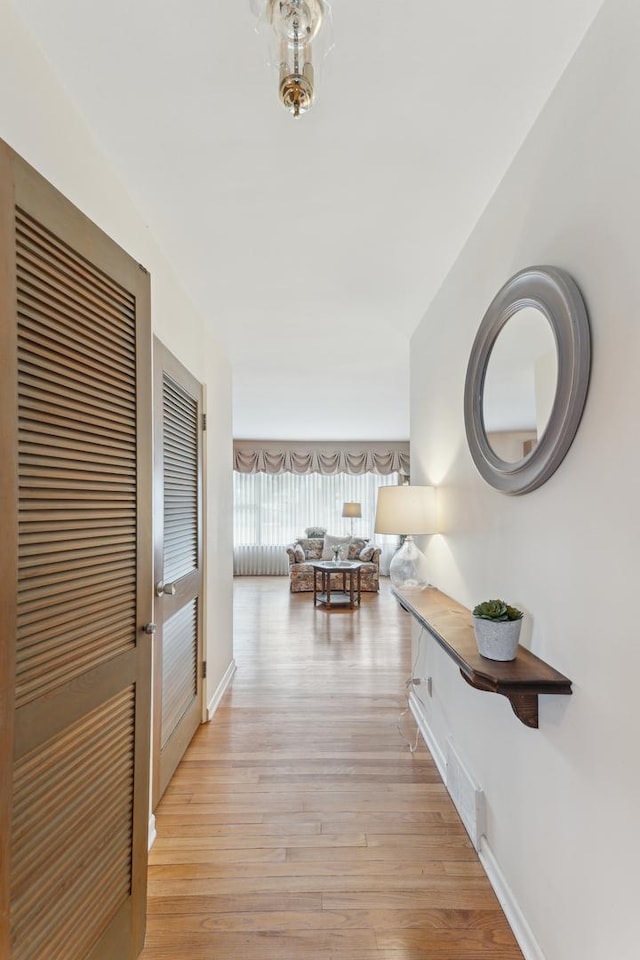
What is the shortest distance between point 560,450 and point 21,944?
1.57 meters

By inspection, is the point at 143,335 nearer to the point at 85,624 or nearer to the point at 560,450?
the point at 85,624

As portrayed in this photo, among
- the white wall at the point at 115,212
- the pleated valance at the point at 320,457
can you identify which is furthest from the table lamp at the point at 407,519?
the pleated valance at the point at 320,457

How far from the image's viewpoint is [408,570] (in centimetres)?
253

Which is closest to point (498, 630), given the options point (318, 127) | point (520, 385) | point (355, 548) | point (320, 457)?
point (520, 385)

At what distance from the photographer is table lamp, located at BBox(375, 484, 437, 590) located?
2.37 m

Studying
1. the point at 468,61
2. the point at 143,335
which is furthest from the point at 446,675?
the point at 468,61

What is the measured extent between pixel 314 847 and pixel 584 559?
1.57m

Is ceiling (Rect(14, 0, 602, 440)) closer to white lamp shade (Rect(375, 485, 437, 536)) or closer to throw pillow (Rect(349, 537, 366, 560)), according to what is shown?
white lamp shade (Rect(375, 485, 437, 536))

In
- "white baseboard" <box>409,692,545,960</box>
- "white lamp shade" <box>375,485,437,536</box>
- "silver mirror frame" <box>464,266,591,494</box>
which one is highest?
"silver mirror frame" <box>464,266,591,494</box>

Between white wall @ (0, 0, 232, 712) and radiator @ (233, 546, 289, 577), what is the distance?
5.38m

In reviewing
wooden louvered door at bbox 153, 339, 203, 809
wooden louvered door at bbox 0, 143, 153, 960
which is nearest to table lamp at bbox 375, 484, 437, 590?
wooden louvered door at bbox 153, 339, 203, 809

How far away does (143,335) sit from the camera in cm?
150

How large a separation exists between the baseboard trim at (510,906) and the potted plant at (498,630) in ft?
2.66

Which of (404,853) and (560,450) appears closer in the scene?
(560,450)
